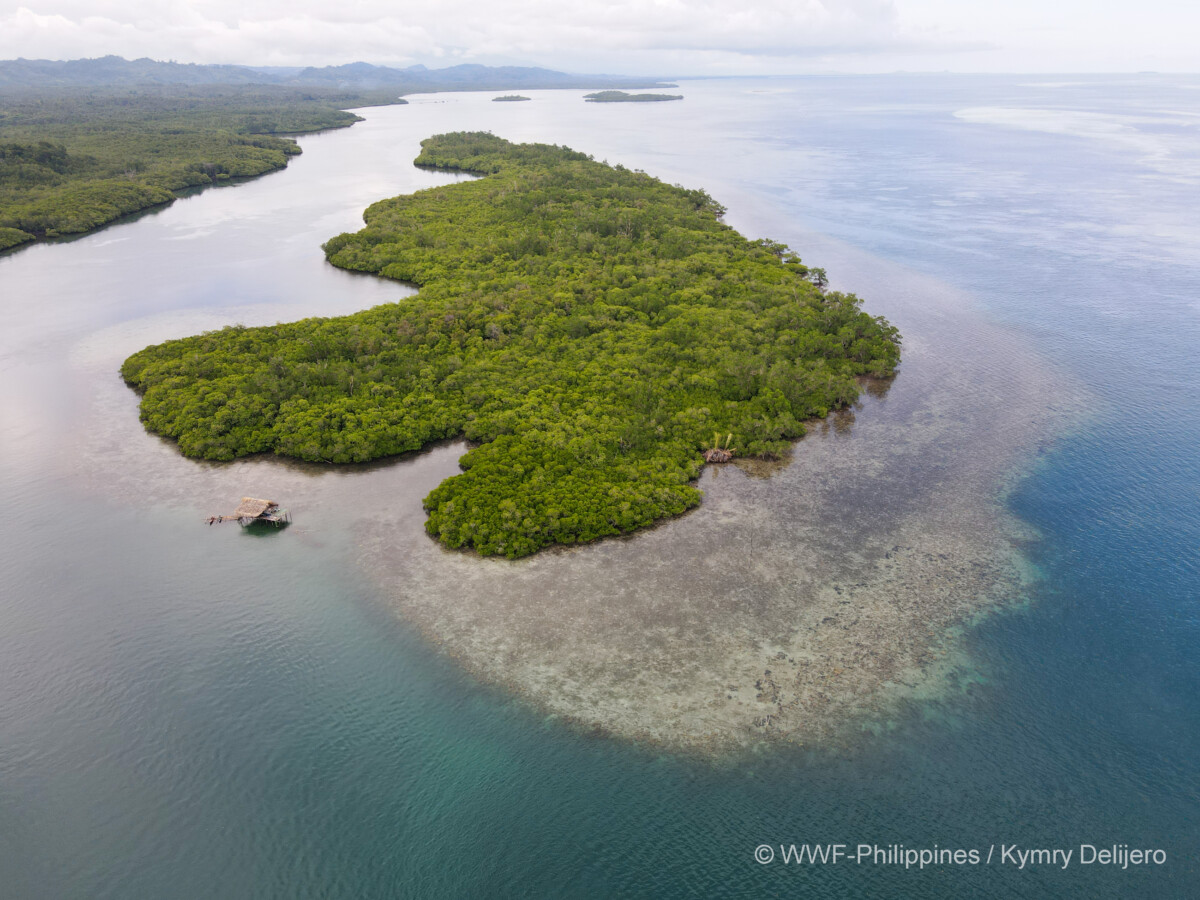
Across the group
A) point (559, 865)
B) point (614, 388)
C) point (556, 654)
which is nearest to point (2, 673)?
point (556, 654)

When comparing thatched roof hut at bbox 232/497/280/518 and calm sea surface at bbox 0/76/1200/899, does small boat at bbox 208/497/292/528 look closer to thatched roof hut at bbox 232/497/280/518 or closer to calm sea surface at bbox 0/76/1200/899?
thatched roof hut at bbox 232/497/280/518

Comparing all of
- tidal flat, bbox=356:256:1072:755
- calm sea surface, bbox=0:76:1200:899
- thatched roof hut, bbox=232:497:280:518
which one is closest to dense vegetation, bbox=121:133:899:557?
tidal flat, bbox=356:256:1072:755

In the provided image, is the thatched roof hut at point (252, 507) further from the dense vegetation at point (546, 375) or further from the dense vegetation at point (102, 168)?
the dense vegetation at point (102, 168)

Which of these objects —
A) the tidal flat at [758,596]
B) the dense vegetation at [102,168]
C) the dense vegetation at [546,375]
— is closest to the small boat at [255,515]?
the tidal flat at [758,596]

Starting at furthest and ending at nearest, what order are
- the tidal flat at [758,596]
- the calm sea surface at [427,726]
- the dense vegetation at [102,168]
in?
the dense vegetation at [102,168]
the tidal flat at [758,596]
the calm sea surface at [427,726]

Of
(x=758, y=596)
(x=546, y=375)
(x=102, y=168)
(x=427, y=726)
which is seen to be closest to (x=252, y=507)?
(x=427, y=726)

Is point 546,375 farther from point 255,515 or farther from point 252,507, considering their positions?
point 255,515

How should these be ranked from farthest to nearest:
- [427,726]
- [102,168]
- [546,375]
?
[102,168] → [546,375] → [427,726]

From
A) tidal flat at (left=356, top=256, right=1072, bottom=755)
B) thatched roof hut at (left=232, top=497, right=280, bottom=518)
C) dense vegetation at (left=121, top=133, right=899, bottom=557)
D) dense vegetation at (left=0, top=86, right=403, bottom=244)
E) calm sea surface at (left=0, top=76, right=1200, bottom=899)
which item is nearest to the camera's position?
calm sea surface at (left=0, top=76, right=1200, bottom=899)
